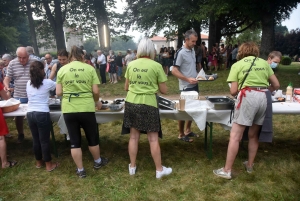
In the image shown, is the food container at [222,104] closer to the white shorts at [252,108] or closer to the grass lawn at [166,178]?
the white shorts at [252,108]

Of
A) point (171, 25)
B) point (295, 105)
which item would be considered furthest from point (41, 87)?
point (171, 25)

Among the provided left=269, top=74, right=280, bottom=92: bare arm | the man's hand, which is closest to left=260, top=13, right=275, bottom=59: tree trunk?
the man's hand

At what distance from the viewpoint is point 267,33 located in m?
10.2

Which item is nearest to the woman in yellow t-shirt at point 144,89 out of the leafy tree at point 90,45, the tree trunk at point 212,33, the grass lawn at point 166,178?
the grass lawn at point 166,178

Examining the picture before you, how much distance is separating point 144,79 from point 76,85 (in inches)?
30.4

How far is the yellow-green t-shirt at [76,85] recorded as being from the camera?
2.64 meters

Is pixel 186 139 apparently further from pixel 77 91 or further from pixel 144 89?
pixel 77 91

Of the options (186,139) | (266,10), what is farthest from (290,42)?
(186,139)

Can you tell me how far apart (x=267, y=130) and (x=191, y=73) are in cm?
137

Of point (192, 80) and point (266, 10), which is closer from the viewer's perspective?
point (192, 80)

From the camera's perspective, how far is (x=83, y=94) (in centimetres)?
270

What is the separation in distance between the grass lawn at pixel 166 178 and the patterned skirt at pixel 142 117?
2.23 feet

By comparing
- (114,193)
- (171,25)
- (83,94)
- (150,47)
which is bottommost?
(114,193)

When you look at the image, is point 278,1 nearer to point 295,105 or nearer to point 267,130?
point 295,105
